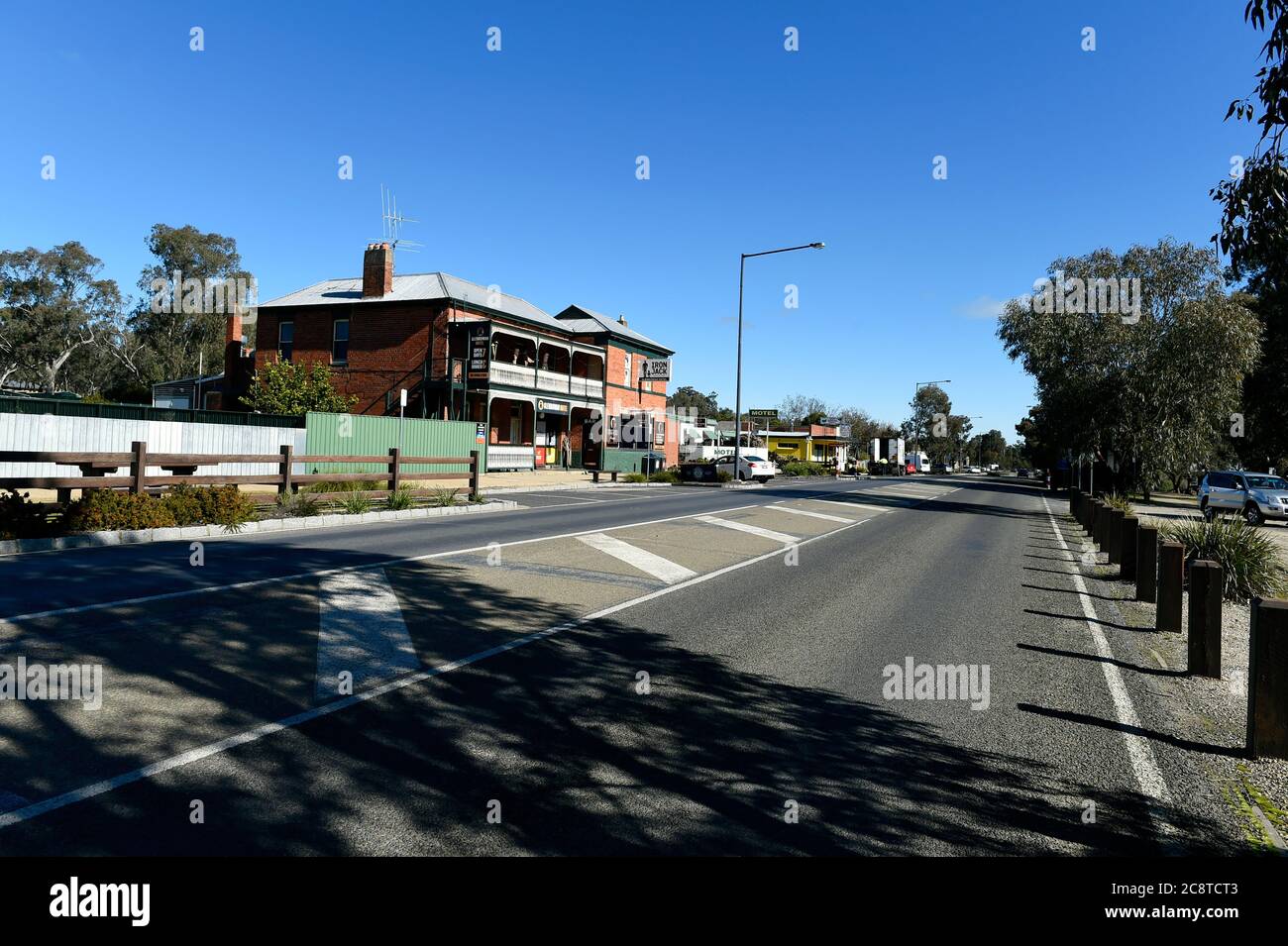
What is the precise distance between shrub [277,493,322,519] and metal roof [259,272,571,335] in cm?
2022

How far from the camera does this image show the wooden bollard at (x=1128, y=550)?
469 inches

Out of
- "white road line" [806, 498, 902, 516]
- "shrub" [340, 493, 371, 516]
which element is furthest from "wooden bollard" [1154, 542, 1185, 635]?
"white road line" [806, 498, 902, 516]

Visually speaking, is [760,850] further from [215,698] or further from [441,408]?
[441,408]

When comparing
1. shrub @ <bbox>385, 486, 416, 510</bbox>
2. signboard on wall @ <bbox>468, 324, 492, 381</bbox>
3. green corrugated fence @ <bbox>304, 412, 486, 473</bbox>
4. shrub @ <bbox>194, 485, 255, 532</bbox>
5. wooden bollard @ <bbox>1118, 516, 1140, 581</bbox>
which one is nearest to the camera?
wooden bollard @ <bbox>1118, 516, 1140, 581</bbox>

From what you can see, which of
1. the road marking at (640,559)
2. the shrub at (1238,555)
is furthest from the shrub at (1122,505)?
the road marking at (640,559)

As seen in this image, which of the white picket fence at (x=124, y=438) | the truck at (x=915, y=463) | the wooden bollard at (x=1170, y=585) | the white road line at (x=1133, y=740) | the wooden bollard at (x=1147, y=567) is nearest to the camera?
the white road line at (x=1133, y=740)

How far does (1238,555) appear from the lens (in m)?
11.0

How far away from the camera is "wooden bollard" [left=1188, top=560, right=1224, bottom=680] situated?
6.66 m

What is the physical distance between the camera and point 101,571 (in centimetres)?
916

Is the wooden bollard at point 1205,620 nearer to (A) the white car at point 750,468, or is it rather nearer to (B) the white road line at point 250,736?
(B) the white road line at point 250,736

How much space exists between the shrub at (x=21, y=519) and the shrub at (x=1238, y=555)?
14815 mm

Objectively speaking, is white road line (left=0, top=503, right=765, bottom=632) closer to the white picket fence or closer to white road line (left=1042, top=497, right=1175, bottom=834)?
white road line (left=1042, top=497, right=1175, bottom=834)

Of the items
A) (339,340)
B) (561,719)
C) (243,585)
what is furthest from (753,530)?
(339,340)

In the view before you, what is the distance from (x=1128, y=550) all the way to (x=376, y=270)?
33256mm
